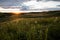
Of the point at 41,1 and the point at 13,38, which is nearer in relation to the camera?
the point at 13,38

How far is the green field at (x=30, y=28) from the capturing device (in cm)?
128

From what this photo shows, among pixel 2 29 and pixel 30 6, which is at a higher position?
pixel 30 6

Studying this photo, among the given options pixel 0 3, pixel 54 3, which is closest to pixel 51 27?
pixel 54 3

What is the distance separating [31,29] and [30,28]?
0.05 feet

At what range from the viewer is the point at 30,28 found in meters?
1.30

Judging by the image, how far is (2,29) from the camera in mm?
1294

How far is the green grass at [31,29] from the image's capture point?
1.28 metres

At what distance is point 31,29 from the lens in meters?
1.30

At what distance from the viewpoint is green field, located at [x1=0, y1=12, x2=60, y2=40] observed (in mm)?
1276

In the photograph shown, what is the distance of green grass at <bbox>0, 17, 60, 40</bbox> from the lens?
1275 mm

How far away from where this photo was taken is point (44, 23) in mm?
1337

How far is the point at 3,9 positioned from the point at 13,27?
0.17m

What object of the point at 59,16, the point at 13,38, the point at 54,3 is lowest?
the point at 13,38

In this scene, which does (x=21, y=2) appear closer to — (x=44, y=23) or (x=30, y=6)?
(x=30, y=6)
